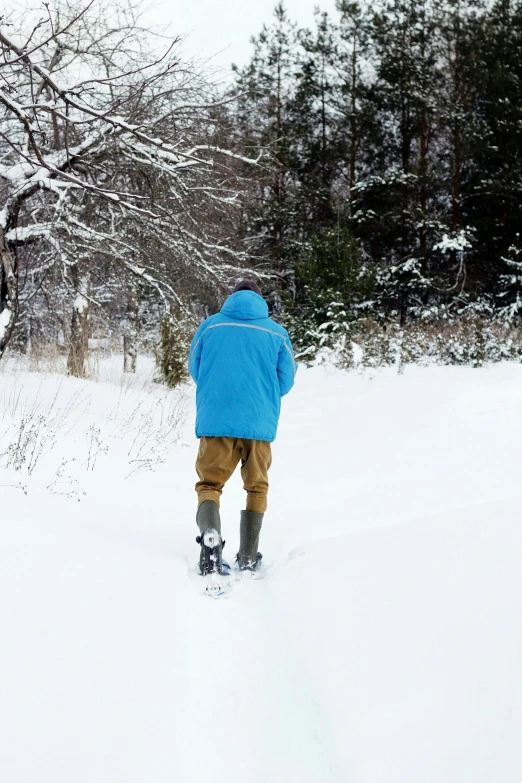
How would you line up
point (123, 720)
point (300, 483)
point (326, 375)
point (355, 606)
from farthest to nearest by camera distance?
1. point (326, 375)
2. point (300, 483)
3. point (355, 606)
4. point (123, 720)

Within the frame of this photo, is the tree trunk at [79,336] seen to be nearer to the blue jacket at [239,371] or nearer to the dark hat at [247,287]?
the dark hat at [247,287]

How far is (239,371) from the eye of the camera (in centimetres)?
323

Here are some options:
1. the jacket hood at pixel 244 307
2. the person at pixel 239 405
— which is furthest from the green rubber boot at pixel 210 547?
the jacket hood at pixel 244 307

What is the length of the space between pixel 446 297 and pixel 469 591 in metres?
16.6

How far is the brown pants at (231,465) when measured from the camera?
10.7ft

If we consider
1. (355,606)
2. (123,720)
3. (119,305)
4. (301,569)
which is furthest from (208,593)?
(119,305)

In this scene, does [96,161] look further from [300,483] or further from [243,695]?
[243,695]

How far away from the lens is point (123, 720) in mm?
1693

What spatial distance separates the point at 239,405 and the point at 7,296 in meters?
4.47

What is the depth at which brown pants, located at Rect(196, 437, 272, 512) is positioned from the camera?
3.26m

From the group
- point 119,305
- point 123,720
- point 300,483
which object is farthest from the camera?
point 119,305

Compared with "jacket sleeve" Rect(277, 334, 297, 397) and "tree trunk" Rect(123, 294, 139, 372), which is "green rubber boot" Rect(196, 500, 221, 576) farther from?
"tree trunk" Rect(123, 294, 139, 372)

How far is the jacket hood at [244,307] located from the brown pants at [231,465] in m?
0.70

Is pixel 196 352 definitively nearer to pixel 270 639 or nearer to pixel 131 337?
pixel 270 639
